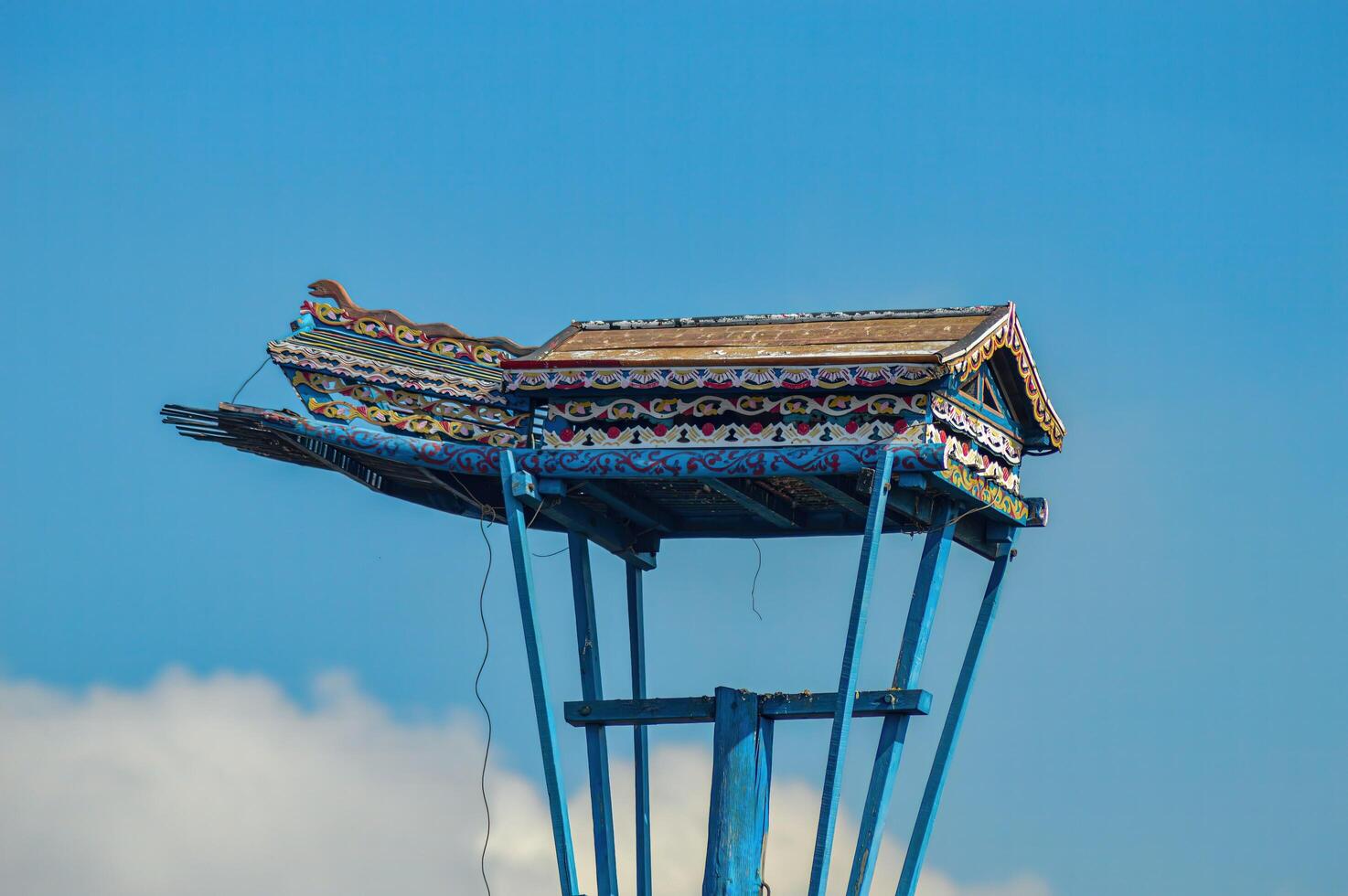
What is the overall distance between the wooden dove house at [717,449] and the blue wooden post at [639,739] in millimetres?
23

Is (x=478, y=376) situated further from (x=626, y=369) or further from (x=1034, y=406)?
(x=1034, y=406)

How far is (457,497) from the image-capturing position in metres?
22.6

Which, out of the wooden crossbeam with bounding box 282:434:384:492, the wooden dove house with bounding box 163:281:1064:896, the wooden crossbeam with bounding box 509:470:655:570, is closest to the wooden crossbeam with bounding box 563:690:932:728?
the wooden dove house with bounding box 163:281:1064:896

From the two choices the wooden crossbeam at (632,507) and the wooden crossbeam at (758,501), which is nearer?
the wooden crossbeam at (758,501)

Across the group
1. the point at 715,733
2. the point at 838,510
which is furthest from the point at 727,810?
the point at 838,510

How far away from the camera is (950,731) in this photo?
71.6 ft

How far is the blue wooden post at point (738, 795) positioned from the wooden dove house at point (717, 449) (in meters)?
0.02

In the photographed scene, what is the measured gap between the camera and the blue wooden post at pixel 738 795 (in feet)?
69.9

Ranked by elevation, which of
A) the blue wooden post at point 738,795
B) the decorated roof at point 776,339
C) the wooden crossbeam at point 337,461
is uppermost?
the decorated roof at point 776,339

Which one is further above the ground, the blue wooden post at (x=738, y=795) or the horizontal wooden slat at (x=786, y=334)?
the horizontal wooden slat at (x=786, y=334)

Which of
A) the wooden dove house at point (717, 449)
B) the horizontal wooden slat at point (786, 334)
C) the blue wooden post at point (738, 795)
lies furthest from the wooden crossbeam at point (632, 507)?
the blue wooden post at point (738, 795)

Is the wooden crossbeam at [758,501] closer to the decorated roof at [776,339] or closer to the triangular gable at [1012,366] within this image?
the decorated roof at [776,339]

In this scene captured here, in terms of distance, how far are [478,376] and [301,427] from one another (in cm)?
141

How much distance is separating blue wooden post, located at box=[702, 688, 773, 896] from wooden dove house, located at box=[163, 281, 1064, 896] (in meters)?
0.02
